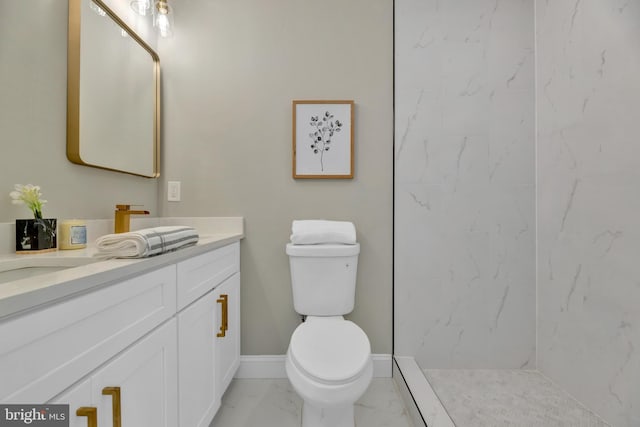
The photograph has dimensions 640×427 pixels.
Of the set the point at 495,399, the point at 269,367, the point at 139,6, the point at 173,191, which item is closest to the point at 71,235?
the point at 173,191

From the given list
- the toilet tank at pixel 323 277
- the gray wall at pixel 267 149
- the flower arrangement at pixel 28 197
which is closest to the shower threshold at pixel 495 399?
the gray wall at pixel 267 149

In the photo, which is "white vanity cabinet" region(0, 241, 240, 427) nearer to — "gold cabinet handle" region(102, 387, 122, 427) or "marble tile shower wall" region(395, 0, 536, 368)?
"gold cabinet handle" region(102, 387, 122, 427)

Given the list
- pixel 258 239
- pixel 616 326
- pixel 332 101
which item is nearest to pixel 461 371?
pixel 616 326

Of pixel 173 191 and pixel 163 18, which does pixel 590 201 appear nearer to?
pixel 173 191

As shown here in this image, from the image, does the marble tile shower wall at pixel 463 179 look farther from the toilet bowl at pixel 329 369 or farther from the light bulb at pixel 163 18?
the light bulb at pixel 163 18

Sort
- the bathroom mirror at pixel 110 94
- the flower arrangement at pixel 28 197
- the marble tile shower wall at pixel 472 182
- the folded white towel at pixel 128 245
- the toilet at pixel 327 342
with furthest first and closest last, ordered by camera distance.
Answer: the marble tile shower wall at pixel 472 182 → the bathroom mirror at pixel 110 94 → the toilet at pixel 327 342 → the flower arrangement at pixel 28 197 → the folded white towel at pixel 128 245

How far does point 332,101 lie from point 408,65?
504 millimetres

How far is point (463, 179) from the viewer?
5.80 ft

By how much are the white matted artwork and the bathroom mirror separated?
813 millimetres

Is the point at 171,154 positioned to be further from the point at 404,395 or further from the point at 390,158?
the point at 404,395

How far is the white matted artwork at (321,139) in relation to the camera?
175 cm

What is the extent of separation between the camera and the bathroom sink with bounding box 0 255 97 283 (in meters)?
0.83

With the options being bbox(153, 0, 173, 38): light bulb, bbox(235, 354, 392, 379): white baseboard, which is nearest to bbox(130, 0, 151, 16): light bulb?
bbox(153, 0, 173, 38): light bulb

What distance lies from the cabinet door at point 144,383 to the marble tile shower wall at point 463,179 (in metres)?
1.25
